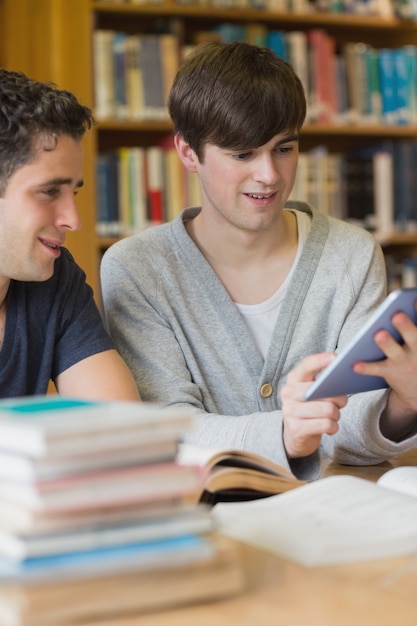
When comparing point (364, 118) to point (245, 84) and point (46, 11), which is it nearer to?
point (46, 11)

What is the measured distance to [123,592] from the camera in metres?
0.75

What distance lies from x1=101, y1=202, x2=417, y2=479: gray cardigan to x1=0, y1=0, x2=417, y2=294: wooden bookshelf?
149cm

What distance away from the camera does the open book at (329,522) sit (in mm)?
923

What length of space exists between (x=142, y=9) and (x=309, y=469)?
226 centimetres

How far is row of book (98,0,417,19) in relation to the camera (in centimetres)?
341

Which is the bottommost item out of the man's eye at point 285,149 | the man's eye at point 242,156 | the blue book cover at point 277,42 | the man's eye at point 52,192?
the man's eye at point 52,192

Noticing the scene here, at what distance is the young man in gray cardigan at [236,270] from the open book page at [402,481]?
0.42 meters

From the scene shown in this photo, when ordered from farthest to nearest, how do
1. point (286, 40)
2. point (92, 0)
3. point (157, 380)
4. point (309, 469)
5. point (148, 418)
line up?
point (286, 40)
point (92, 0)
point (157, 380)
point (309, 469)
point (148, 418)

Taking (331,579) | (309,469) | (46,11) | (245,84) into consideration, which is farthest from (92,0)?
(331,579)

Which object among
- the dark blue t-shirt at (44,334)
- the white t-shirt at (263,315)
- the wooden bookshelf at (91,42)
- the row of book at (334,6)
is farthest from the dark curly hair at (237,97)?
the row of book at (334,6)

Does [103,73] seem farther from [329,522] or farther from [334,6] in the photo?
[329,522]

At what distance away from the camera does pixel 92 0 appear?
321cm

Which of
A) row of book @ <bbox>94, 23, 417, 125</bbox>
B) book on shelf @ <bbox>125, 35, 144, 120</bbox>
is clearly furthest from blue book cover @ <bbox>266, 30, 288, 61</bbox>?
book on shelf @ <bbox>125, 35, 144, 120</bbox>

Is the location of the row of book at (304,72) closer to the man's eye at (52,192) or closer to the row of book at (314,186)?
the row of book at (314,186)
